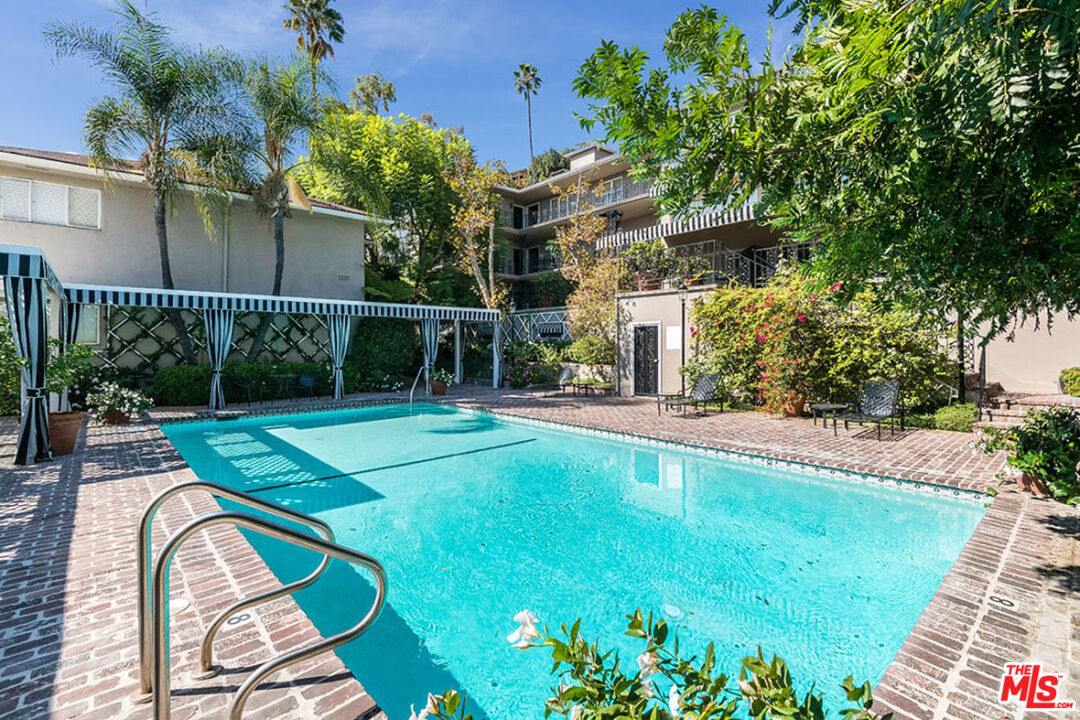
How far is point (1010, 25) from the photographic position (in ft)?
5.80

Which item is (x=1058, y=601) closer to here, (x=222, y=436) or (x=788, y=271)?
(x=788, y=271)

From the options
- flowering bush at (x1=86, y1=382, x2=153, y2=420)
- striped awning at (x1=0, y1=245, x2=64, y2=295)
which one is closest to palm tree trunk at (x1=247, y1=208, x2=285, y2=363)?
flowering bush at (x1=86, y1=382, x2=153, y2=420)

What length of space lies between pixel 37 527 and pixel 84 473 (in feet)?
8.71

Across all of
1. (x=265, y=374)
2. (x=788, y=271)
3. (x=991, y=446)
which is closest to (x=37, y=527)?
(x=991, y=446)

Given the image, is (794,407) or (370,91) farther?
(370,91)

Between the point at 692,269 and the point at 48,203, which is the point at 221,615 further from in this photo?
the point at 48,203

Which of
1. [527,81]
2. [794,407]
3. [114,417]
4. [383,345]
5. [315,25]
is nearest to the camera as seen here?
[114,417]

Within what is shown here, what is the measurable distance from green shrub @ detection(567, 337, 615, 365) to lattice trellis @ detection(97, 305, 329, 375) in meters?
10.8

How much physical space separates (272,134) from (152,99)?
322 cm

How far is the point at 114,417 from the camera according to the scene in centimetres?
1213

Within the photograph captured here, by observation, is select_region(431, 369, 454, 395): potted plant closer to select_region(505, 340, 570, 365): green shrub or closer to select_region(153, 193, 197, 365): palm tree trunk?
select_region(505, 340, 570, 365): green shrub

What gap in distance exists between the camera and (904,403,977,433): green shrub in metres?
10.1

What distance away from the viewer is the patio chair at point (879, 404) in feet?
32.4

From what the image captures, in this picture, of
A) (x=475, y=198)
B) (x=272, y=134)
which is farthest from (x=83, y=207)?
(x=475, y=198)
